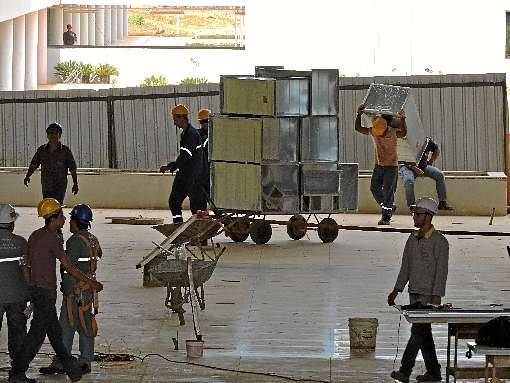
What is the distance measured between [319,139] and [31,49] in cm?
2498

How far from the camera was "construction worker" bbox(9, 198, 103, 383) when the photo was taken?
42.0ft

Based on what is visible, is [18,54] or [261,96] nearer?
[261,96]

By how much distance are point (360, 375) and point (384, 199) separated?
11.1m

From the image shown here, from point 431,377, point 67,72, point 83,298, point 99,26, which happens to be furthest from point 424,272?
point 99,26

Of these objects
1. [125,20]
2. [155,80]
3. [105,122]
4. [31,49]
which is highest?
[125,20]

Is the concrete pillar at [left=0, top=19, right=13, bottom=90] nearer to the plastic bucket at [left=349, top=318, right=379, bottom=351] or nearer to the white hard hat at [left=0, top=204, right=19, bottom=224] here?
the plastic bucket at [left=349, top=318, right=379, bottom=351]

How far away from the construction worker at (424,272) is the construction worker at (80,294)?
2.55 meters

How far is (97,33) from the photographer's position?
58031mm

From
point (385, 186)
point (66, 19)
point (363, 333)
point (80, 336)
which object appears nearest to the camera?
point (80, 336)

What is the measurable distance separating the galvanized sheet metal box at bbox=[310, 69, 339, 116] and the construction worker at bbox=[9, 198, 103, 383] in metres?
9.37

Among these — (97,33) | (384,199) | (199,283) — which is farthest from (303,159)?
(97,33)

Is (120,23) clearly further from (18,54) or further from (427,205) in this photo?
(427,205)

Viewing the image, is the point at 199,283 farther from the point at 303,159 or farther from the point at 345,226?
the point at 345,226

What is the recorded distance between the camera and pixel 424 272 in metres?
13.1
